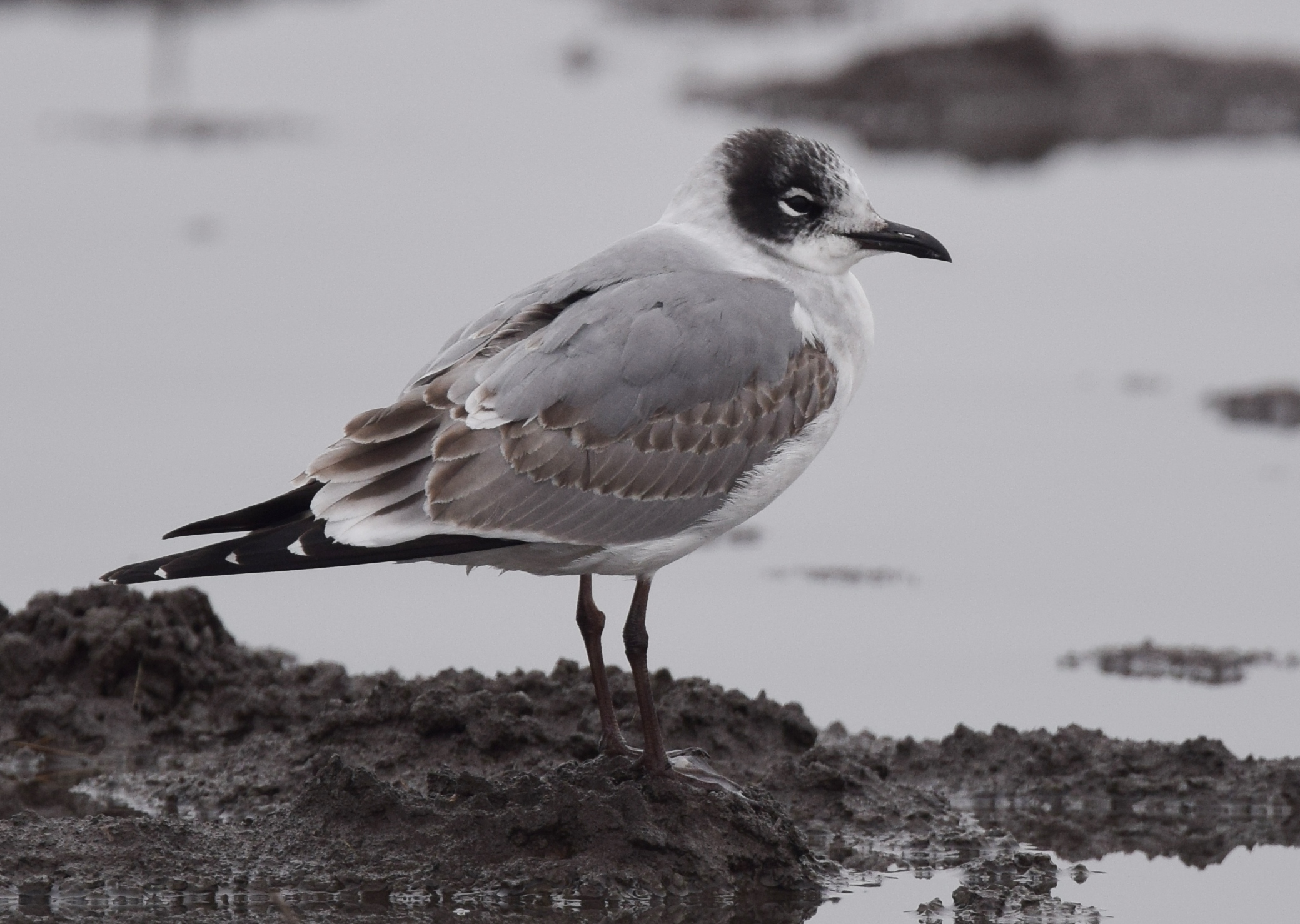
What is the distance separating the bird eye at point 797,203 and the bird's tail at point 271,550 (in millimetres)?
1460

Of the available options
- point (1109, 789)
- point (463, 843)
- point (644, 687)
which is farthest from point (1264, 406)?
point (463, 843)

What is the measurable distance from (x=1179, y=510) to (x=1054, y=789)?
347 centimetres

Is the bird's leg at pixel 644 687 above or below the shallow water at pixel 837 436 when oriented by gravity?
below

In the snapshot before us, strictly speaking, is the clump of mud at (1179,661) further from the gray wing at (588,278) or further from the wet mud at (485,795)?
the gray wing at (588,278)

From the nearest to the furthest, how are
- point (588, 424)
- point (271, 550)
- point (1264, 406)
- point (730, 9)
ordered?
point (271, 550)
point (588, 424)
point (1264, 406)
point (730, 9)

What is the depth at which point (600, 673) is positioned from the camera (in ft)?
21.3

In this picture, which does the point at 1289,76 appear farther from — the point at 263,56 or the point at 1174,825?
the point at 1174,825

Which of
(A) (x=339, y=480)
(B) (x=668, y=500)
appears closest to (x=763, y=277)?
(B) (x=668, y=500)

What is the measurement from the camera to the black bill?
6.91 m

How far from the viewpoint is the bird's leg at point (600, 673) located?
6.50 meters

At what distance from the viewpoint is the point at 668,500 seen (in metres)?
6.34

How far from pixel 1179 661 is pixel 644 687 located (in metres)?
2.74

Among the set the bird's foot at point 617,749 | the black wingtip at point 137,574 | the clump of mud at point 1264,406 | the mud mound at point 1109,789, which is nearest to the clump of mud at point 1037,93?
the clump of mud at point 1264,406

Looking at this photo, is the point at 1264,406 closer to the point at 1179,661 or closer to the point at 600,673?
the point at 1179,661
